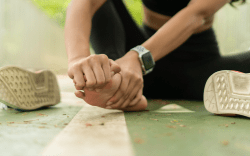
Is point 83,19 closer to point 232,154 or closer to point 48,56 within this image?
point 232,154

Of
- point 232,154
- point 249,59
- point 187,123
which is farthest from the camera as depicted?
point 249,59

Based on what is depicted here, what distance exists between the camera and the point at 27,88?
83cm

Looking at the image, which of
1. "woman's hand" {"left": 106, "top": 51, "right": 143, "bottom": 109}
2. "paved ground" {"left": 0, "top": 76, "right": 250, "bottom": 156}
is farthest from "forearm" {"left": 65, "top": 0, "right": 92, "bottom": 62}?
"paved ground" {"left": 0, "top": 76, "right": 250, "bottom": 156}

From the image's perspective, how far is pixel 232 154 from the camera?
352 mm

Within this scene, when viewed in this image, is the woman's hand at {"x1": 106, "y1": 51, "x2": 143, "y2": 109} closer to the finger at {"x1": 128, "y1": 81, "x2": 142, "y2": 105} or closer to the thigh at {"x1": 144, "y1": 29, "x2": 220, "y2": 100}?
the finger at {"x1": 128, "y1": 81, "x2": 142, "y2": 105}

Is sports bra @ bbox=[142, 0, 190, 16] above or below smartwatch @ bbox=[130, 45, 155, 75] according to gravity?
above

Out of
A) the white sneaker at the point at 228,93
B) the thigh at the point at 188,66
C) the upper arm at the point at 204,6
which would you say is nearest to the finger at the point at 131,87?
the white sneaker at the point at 228,93

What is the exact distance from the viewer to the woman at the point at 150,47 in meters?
0.65

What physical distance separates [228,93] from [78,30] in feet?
1.94

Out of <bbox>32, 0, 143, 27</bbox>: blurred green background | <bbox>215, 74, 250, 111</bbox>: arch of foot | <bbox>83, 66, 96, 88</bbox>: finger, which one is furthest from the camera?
<bbox>32, 0, 143, 27</bbox>: blurred green background

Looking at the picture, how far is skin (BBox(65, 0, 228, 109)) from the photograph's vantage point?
1.72 ft

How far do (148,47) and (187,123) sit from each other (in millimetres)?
324

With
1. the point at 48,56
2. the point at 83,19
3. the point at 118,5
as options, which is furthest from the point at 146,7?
the point at 48,56

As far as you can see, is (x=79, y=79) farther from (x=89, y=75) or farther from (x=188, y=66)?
(x=188, y=66)
